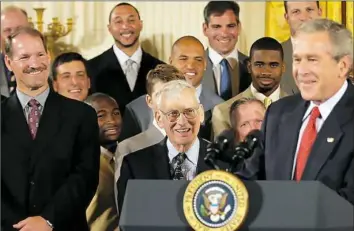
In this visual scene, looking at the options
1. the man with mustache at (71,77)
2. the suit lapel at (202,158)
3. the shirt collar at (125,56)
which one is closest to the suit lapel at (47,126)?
the suit lapel at (202,158)

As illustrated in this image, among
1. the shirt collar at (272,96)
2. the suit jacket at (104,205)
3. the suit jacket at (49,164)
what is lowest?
the suit jacket at (104,205)

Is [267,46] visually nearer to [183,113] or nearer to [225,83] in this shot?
[225,83]

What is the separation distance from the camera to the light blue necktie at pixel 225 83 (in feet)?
12.0

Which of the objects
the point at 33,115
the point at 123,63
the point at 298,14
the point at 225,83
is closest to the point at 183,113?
the point at 33,115

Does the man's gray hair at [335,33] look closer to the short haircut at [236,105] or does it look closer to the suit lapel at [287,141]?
the suit lapel at [287,141]

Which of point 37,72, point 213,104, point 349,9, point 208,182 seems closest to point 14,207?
point 37,72

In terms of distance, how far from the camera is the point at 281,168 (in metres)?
2.29

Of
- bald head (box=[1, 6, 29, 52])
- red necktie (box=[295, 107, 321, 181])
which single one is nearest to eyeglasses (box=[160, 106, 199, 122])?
red necktie (box=[295, 107, 321, 181])

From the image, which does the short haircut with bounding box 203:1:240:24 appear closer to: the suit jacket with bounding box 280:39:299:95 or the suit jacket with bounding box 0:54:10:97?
the suit jacket with bounding box 280:39:299:95

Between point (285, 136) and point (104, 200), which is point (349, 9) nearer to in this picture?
point (104, 200)

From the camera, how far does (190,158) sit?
2.83 m

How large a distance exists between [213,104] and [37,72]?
73 centimetres

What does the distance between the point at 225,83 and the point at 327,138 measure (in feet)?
4.72

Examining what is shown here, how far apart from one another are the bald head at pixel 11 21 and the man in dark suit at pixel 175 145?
1.33 meters
